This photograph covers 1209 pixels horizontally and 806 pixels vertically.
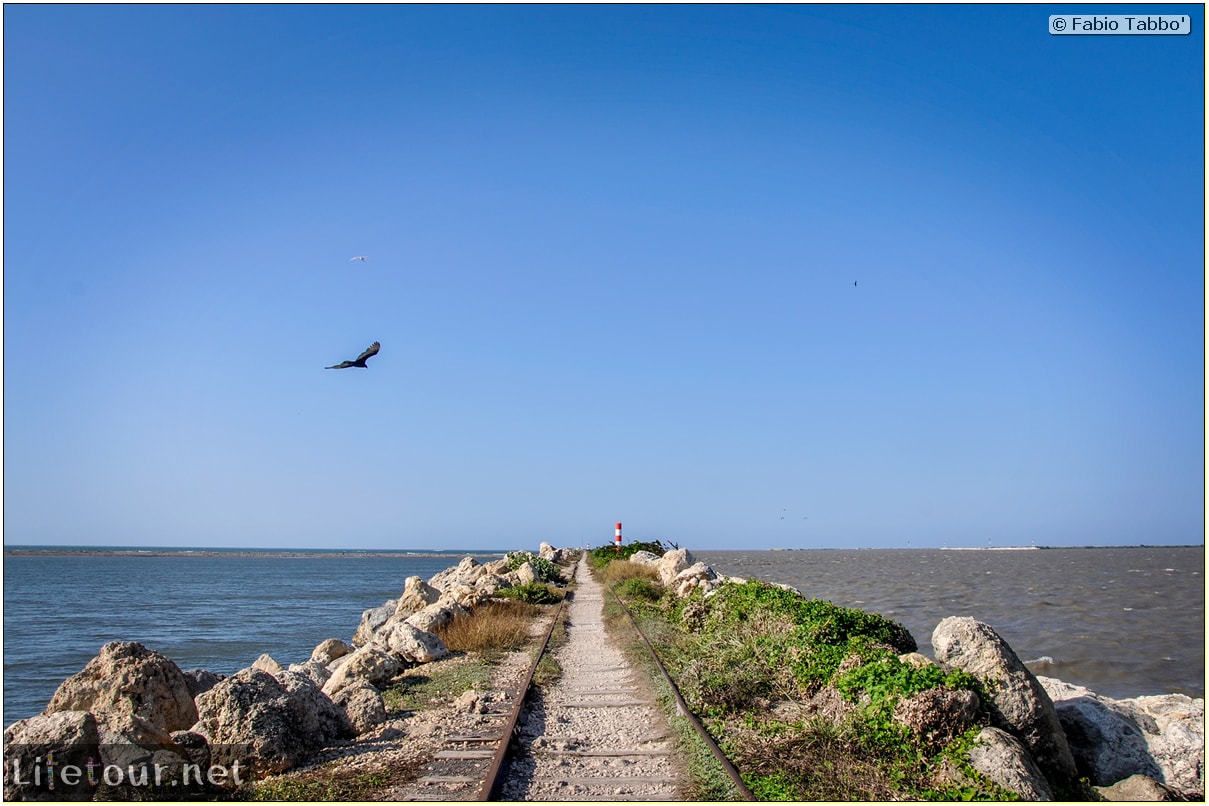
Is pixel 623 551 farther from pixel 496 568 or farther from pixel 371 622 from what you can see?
pixel 371 622

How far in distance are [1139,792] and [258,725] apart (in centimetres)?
757

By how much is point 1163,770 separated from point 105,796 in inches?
372

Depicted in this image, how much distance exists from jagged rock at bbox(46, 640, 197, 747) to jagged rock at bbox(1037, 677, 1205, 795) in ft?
30.0

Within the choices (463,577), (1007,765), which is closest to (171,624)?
(463,577)

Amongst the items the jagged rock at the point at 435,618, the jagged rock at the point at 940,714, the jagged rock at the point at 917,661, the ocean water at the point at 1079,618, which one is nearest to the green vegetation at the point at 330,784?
the jagged rock at the point at 940,714

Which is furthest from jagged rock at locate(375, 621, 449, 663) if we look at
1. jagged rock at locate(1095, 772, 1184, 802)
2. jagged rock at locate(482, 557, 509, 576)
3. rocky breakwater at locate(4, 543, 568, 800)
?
jagged rock at locate(482, 557, 509, 576)

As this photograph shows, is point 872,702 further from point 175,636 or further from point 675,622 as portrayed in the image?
point 175,636

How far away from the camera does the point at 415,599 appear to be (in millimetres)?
21703

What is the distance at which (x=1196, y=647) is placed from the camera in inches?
760

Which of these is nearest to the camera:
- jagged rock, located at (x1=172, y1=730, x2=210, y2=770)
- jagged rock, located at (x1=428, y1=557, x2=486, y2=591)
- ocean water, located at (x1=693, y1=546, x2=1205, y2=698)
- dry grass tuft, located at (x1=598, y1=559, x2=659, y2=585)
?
jagged rock, located at (x1=172, y1=730, x2=210, y2=770)

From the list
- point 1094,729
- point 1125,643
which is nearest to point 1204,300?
point 1094,729

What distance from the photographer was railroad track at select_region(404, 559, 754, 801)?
21.4 ft

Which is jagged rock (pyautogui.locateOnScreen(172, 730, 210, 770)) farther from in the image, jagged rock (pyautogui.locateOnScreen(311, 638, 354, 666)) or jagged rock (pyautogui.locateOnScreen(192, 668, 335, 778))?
jagged rock (pyautogui.locateOnScreen(311, 638, 354, 666))

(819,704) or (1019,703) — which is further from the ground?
(1019,703)
